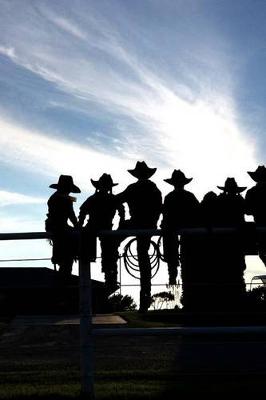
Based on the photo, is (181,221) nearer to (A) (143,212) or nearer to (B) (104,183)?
(A) (143,212)

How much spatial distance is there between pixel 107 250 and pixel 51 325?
6.02 metres

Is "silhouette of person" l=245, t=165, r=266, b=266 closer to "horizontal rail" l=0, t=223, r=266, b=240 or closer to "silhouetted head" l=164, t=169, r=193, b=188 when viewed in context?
"silhouetted head" l=164, t=169, r=193, b=188

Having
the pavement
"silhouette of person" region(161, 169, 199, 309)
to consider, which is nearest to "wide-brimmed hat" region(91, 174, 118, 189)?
"silhouette of person" region(161, 169, 199, 309)

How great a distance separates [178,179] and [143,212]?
52 centimetres

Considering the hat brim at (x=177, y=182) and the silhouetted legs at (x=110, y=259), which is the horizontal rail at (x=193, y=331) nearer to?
the silhouetted legs at (x=110, y=259)

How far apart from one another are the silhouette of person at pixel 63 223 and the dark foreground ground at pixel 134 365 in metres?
0.99

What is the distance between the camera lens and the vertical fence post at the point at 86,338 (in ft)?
13.2

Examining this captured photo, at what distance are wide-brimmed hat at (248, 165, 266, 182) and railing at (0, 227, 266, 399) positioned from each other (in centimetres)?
146

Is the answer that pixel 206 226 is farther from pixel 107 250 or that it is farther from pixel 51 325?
pixel 51 325

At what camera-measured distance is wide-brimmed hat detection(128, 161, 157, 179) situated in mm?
5863

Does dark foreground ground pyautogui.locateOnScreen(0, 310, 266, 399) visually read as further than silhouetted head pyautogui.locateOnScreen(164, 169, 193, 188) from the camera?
No

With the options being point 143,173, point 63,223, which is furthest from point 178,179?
point 63,223

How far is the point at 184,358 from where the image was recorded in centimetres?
736

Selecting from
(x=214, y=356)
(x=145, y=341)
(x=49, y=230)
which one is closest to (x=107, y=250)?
(x=49, y=230)
